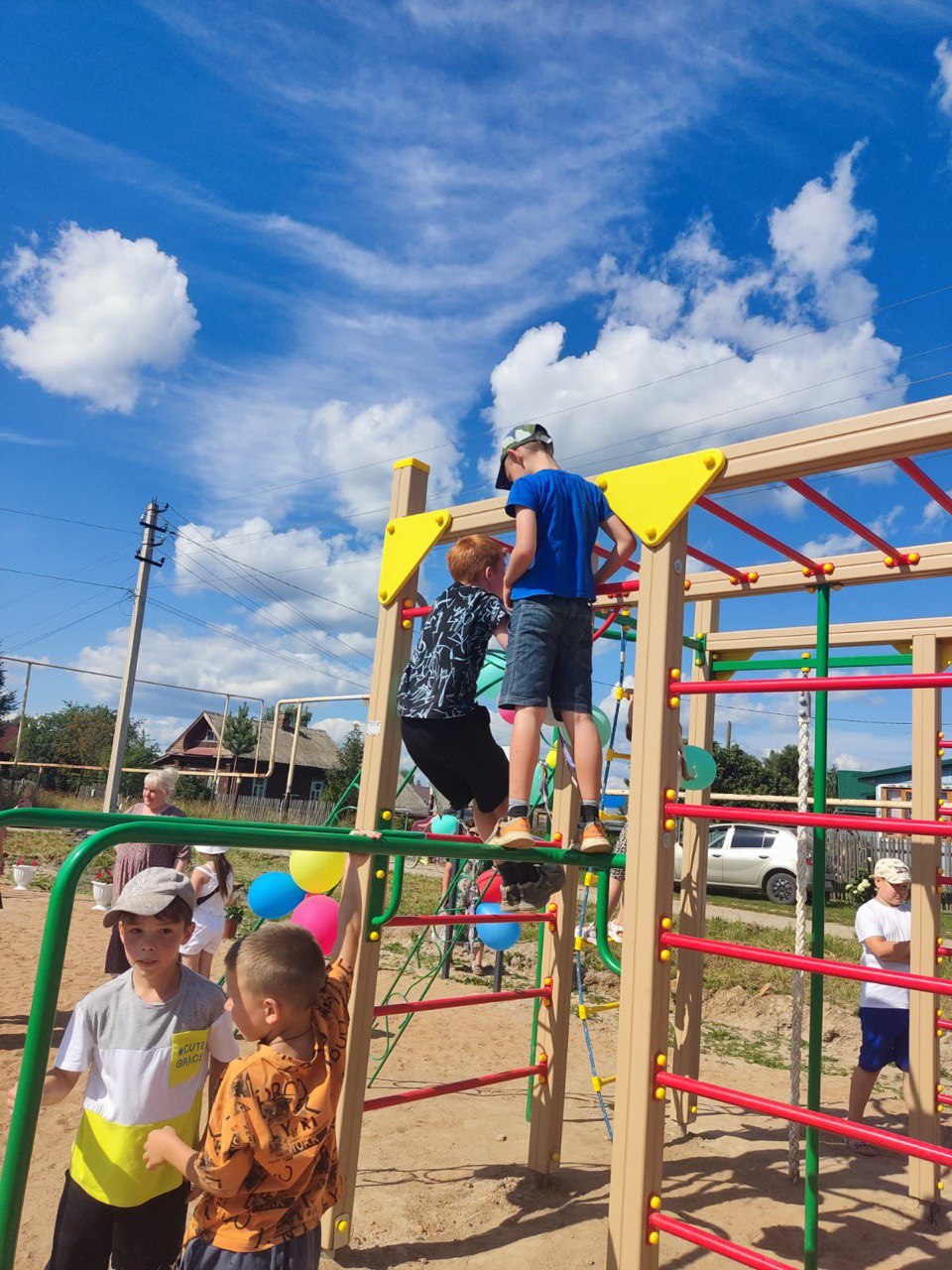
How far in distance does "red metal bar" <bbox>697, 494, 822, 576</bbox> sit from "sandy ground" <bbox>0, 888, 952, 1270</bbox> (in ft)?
8.53

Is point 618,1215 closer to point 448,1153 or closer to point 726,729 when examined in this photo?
point 448,1153

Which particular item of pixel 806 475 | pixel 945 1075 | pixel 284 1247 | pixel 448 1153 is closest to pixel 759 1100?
pixel 284 1247

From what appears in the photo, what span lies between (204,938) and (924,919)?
3.74m

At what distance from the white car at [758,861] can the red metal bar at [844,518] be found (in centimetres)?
1071

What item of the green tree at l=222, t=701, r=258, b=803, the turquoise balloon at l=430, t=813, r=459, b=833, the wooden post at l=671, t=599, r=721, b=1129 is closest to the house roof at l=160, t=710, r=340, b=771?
the green tree at l=222, t=701, r=258, b=803

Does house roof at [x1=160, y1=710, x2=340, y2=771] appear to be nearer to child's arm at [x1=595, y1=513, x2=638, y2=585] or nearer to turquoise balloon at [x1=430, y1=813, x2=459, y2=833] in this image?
turquoise balloon at [x1=430, y1=813, x2=459, y2=833]

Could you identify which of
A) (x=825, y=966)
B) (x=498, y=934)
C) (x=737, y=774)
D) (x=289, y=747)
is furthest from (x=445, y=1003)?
(x=289, y=747)

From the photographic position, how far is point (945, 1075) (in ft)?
20.8

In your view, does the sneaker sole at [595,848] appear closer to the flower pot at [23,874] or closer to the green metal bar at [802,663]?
the green metal bar at [802,663]

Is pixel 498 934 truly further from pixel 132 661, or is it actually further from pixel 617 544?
pixel 132 661

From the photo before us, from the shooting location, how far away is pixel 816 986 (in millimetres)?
2955

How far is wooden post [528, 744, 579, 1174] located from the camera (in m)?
3.90

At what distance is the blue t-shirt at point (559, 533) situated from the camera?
9.46 feet

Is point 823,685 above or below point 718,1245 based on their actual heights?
above
